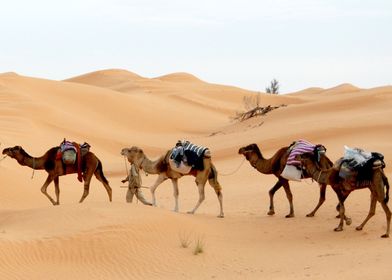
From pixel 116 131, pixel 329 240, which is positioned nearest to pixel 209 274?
pixel 329 240

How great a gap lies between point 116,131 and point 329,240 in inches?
1002

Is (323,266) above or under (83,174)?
under

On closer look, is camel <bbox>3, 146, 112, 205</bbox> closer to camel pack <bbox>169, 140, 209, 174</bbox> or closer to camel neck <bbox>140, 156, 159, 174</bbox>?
camel neck <bbox>140, 156, 159, 174</bbox>

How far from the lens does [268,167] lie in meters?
14.7

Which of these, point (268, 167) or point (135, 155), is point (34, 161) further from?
Answer: point (268, 167)

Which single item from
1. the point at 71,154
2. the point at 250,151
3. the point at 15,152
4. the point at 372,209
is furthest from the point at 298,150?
the point at 15,152

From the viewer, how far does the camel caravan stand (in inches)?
471

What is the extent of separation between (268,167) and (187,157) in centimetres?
188

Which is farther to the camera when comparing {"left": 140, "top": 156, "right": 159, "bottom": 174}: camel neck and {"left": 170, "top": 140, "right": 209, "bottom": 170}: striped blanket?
{"left": 140, "top": 156, "right": 159, "bottom": 174}: camel neck

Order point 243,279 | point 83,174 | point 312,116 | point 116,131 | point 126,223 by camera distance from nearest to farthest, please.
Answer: point 243,279, point 126,223, point 83,174, point 312,116, point 116,131

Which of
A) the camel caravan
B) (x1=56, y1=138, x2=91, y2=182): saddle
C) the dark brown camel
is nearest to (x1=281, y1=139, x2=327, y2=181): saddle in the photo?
the camel caravan

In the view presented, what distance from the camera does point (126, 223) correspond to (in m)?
11.8

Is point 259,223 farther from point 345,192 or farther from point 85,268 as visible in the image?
point 85,268

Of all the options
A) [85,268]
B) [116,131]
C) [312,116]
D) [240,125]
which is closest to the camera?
[85,268]
